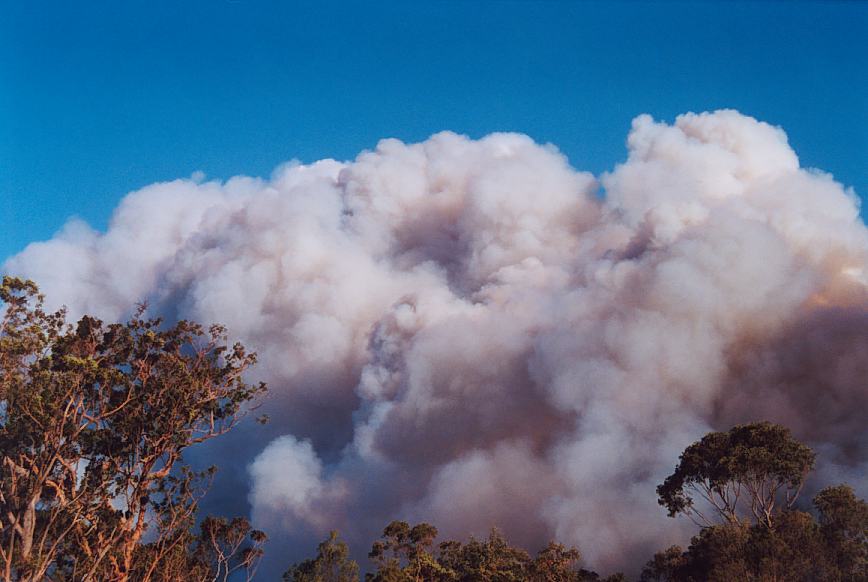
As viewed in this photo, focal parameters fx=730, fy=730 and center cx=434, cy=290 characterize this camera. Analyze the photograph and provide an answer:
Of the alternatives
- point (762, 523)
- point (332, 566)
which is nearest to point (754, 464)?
point (762, 523)

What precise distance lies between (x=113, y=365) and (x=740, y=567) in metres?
29.8

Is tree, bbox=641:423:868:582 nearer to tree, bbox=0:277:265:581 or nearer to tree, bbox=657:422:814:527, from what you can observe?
tree, bbox=657:422:814:527

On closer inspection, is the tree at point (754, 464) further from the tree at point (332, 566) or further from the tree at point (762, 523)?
the tree at point (332, 566)

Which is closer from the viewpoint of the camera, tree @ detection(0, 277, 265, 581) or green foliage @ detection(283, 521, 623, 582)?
tree @ detection(0, 277, 265, 581)

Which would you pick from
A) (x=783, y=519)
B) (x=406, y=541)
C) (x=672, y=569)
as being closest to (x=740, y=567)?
(x=783, y=519)

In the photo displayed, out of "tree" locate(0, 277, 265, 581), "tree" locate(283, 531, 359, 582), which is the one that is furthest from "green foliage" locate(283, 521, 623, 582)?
"tree" locate(0, 277, 265, 581)

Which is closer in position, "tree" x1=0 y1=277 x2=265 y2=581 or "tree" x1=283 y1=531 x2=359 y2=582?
"tree" x1=0 y1=277 x2=265 y2=581

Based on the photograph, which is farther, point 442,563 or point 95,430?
point 442,563

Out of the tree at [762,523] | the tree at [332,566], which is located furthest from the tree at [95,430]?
the tree at [762,523]

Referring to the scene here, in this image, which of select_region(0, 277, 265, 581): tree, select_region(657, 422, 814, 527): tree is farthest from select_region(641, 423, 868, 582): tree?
select_region(0, 277, 265, 581): tree

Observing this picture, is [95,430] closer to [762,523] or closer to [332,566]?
[332,566]

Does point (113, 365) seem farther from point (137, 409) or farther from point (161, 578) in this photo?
point (161, 578)

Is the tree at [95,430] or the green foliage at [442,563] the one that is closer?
the tree at [95,430]

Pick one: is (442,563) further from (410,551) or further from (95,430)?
(95,430)
